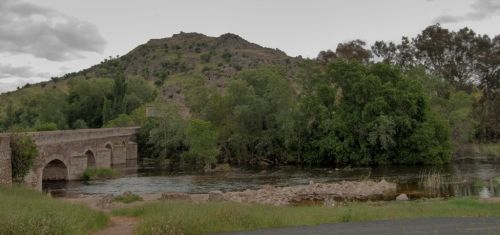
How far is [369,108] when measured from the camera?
55844mm

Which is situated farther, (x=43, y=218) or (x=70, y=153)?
(x=70, y=153)

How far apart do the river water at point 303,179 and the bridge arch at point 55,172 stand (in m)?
1.75

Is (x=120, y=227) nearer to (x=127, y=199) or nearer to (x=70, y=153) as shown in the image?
(x=127, y=199)

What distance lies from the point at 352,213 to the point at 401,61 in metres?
63.0

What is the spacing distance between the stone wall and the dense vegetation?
86.0 ft

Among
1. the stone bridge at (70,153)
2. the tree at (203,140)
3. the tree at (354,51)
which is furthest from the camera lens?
the tree at (354,51)

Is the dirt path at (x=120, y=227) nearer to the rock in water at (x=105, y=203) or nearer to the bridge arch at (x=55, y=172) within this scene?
the rock in water at (x=105, y=203)

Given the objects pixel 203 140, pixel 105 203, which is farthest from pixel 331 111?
pixel 105 203

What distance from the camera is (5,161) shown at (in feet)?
92.1

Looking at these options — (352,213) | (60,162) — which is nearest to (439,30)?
(60,162)

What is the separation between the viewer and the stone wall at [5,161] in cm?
2780

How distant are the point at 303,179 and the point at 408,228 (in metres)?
28.1

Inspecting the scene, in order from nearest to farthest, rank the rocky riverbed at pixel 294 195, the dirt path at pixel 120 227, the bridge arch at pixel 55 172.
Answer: the dirt path at pixel 120 227 < the rocky riverbed at pixel 294 195 < the bridge arch at pixel 55 172

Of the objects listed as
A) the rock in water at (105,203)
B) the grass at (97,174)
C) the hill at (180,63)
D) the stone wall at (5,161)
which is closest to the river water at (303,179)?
the grass at (97,174)
